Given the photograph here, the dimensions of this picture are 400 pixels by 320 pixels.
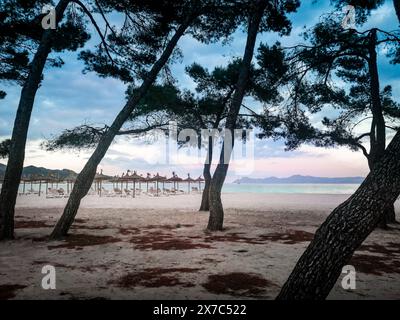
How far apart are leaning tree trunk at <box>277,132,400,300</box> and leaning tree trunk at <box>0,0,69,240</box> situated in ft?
24.3

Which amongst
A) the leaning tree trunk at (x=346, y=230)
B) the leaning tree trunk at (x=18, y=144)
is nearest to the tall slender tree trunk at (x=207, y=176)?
the leaning tree trunk at (x=18, y=144)

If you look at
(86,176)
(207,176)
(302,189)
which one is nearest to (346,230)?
(86,176)

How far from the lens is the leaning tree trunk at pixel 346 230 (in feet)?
7.84

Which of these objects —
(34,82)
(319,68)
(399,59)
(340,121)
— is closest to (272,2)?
(319,68)

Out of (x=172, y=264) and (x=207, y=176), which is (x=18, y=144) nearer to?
(x=172, y=264)

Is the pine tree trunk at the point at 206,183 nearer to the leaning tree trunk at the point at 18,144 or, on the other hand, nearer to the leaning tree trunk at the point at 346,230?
the leaning tree trunk at the point at 18,144

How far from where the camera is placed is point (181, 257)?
5719 mm

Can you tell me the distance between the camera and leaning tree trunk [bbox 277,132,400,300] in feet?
7.84

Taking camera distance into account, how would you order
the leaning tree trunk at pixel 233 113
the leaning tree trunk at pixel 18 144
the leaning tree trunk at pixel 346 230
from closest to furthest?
the leaning tree trunk at pixel 346 230 → the leaning tree trunk at pixel 18 144 → the leaning tree trunk at pixel 233 113

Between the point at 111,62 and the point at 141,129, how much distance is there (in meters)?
2.30

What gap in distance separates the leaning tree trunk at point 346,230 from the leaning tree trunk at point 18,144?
7.41 m

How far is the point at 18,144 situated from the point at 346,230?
25.7 feet

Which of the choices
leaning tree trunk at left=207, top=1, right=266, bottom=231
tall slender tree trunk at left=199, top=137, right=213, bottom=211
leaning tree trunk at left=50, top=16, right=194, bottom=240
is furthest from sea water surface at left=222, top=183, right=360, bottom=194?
leaning tree trunk at left=50, top=16, right=194, bottom=240
